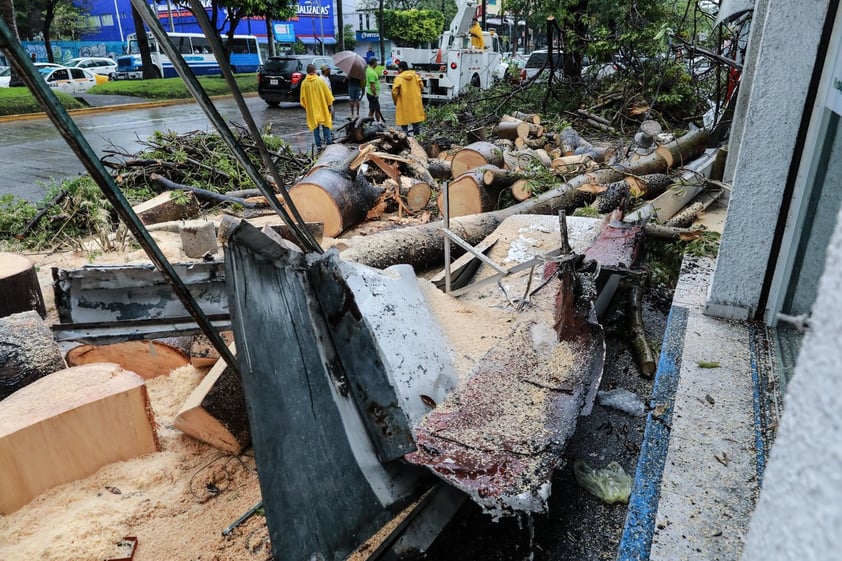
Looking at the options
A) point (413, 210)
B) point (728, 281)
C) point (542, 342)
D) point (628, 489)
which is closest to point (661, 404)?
point (628, 489)

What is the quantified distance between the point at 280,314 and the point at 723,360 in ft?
8.00

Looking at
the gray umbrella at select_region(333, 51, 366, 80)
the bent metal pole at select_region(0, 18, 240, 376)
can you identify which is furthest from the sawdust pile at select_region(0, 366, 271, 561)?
the gray umbrella at select_region(333, 51, 366, 80)

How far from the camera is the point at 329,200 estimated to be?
6402 mm

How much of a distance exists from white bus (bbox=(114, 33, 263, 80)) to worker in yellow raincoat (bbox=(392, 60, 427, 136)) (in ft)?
57.9

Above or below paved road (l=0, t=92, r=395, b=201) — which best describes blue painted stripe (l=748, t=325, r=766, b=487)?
above

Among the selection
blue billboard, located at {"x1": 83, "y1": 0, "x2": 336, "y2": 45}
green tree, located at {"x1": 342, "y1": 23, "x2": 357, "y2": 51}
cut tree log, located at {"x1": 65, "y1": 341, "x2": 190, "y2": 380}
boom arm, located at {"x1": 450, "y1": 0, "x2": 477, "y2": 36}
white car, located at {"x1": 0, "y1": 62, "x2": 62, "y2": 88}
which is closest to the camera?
cut tree log, located at {"x1": 65, "y1": 341, "x2": 190, "y2": 380}

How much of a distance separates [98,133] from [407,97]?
804 cm

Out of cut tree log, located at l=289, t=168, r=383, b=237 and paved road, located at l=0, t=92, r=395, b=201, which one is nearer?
cut tree log, located at l=289, t=168, r=383, b=237

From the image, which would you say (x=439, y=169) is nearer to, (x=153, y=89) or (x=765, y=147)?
(x=765, y=147)

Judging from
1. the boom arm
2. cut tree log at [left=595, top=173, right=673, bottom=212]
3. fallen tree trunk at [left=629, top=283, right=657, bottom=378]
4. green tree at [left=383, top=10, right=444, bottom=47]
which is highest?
green tree at [left=383, top=10, right=444, bottom=47]

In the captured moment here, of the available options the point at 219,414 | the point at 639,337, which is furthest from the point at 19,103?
the point at 639,337

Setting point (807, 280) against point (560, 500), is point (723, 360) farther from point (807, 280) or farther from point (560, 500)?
point (560, 500)

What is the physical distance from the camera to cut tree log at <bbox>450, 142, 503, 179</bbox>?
26.5ft

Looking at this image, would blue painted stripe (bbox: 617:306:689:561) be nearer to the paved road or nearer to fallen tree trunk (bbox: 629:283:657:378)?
fallen tree trunk (bbox: 629:283:657:378)
